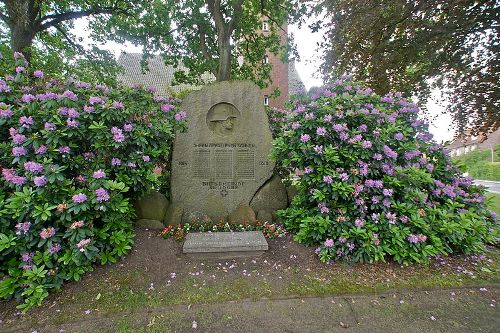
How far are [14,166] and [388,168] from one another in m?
4.51

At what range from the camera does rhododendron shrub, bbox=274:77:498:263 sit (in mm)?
3055

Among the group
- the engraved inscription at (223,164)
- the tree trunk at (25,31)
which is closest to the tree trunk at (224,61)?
the engraved inscription at (223,164)

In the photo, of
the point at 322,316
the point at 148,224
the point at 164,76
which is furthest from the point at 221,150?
the point at 164,76

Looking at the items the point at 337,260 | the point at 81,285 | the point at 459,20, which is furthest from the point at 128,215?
the point at 459,20

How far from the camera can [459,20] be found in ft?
17.3

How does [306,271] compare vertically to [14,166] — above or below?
below

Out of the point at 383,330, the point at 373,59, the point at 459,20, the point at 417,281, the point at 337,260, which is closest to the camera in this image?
the point at 383,330

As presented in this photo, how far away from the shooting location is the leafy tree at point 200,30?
27.0ft

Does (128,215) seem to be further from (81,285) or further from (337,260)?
(337,260)

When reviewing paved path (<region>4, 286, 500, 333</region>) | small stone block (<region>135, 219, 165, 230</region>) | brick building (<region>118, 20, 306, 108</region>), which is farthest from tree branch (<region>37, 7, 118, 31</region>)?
brick building (<region>118, 20, 306, 108</region>)

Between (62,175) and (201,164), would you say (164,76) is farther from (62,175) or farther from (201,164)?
(62,175)

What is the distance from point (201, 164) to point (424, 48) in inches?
218

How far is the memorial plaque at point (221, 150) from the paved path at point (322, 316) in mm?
2100

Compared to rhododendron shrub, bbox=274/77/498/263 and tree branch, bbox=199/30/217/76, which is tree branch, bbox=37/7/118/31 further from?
rhododendron shrub, bbox=274/77/498/263
